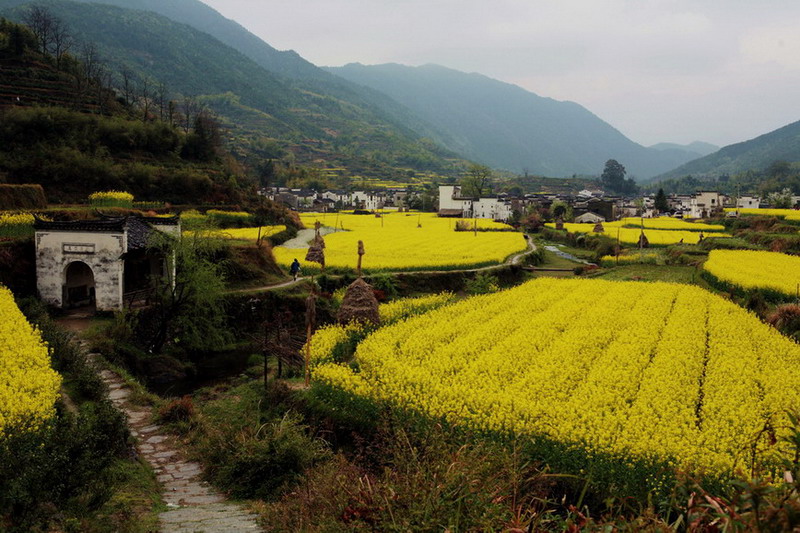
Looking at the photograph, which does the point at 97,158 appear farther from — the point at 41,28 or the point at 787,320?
the point at 787,320

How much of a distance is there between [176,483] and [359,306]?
1129 cm

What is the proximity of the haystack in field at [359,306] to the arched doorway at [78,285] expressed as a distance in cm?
1112

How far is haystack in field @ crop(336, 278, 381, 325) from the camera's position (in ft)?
72.6

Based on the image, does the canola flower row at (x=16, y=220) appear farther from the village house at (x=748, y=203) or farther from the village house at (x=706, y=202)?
the village house at (x=748, y=203)

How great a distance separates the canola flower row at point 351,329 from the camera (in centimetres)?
1873

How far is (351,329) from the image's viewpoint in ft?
70.4

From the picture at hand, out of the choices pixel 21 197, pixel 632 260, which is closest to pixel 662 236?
pixel 632 260

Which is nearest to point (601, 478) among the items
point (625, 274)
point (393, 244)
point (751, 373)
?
point (751, 373)

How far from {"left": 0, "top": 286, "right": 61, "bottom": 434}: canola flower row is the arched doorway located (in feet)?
24.9

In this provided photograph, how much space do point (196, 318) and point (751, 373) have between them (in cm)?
1975

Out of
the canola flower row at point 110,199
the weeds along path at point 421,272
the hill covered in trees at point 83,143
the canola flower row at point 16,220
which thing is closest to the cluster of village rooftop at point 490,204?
the hill covered in trees at point 83,143

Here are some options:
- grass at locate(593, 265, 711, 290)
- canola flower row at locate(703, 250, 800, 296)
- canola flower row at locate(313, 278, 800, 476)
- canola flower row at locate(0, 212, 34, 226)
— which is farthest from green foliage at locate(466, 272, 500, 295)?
canola flower row at locate(0, 212, 34, 226)

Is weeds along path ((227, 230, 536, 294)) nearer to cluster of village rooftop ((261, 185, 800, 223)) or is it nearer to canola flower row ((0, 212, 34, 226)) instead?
canola flower row ((0, 212, 34, 226))

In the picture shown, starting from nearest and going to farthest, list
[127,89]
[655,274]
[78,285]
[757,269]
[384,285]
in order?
[78,285] → [757,269] → [384,285] → [655,274] → [127,89]
